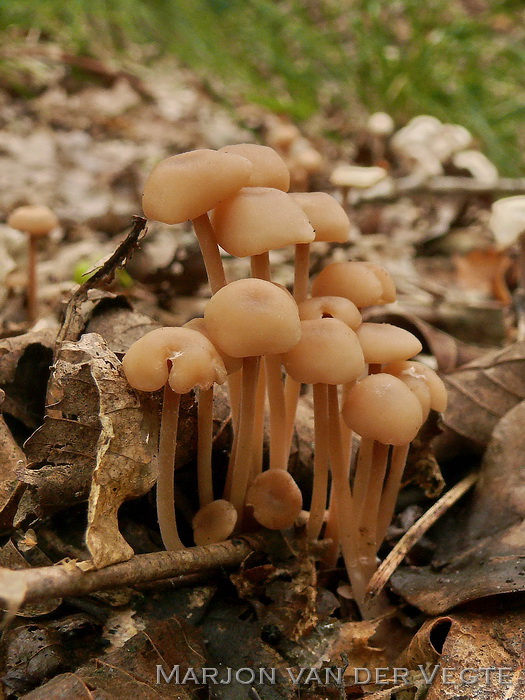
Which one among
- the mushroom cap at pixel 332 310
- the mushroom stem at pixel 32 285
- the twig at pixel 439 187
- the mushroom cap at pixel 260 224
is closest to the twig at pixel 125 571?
the mushroom cap at pixel 332 310

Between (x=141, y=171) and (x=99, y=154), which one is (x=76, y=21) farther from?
(x=141, y=171)

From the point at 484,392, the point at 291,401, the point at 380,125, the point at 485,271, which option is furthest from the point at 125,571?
the point at 380,125

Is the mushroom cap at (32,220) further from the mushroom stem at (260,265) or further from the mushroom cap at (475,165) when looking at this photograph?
the mushroom cap at (475,165)

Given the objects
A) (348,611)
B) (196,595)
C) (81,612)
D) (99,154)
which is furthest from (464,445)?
(99,154)

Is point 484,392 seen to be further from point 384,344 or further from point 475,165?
point 475,165

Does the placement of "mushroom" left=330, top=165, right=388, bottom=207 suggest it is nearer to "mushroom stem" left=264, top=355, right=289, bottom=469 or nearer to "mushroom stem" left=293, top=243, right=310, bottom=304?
"mushroom stem" left=293, top=243, right=310, bottom=304
